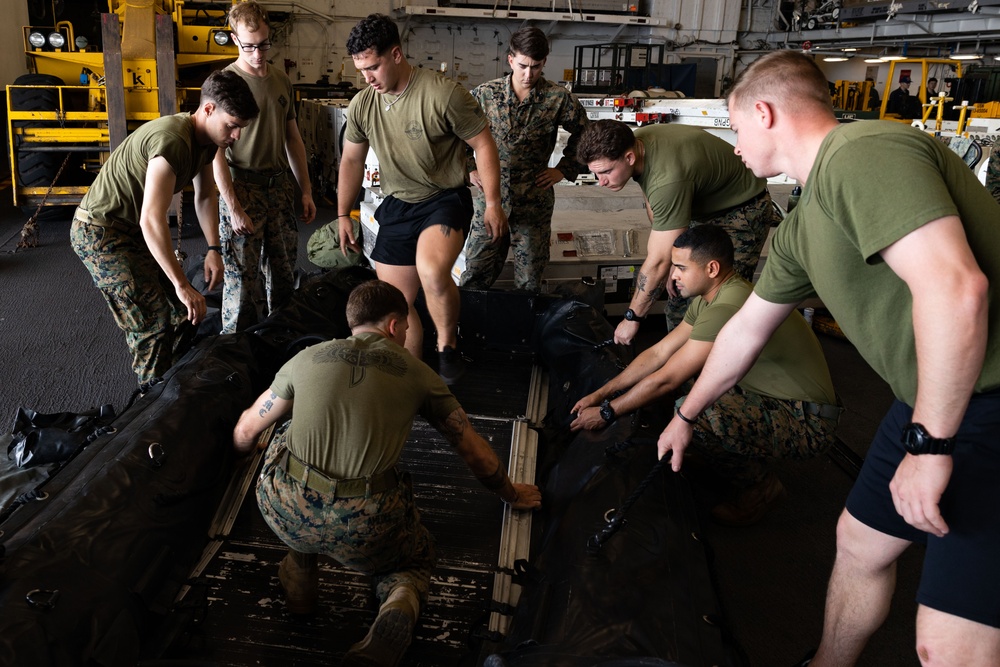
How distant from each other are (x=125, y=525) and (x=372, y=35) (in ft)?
6.59

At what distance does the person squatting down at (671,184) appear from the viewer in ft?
10.5

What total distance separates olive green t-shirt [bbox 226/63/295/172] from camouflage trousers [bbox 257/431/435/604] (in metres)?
2.00

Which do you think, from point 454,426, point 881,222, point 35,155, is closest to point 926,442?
point 881,222

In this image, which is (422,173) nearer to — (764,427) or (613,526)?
(764,427)

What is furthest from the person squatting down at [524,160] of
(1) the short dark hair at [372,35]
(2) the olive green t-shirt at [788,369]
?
(2) the olive green t-shirt at [788,369]

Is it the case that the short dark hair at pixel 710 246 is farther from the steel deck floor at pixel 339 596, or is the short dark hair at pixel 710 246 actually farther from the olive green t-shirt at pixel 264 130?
the olive green t-shirt at pixel 264 130

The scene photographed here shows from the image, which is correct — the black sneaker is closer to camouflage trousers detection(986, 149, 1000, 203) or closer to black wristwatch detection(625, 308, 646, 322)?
black wristwatch detection(625, 308, 646, 322)

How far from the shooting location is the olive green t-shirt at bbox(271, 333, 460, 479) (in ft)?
6.55

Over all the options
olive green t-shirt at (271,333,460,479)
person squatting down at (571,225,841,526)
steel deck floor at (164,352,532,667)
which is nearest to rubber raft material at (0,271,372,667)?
steel deck floor at (164,352,532,667)

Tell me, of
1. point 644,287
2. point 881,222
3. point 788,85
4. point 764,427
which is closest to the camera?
point 881,222

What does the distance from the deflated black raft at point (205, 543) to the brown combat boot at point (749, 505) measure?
506mm

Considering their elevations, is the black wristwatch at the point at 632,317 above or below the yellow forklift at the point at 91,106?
below

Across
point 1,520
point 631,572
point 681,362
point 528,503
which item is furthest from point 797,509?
point 1,520

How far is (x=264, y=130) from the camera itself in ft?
12.3
